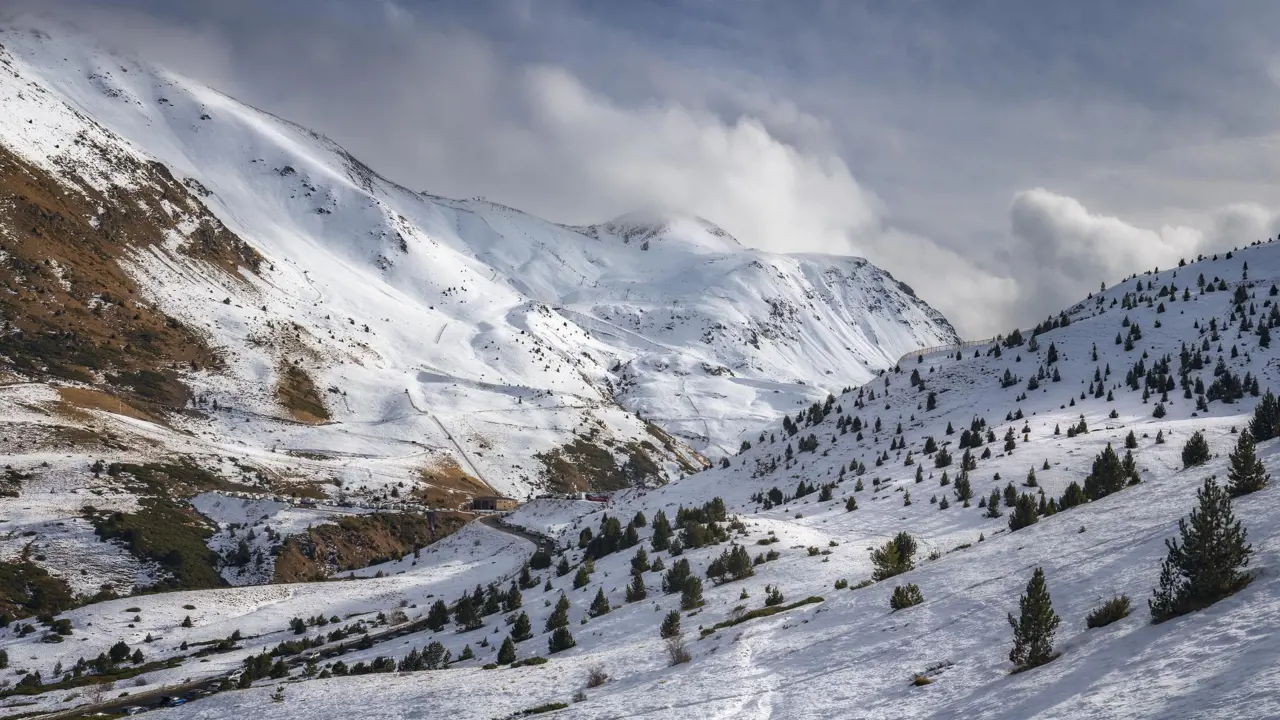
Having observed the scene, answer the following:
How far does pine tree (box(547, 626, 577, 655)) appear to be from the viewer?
32.6m

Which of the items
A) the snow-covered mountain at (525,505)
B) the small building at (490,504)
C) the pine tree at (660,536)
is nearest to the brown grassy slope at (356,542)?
the snow-covered mountain at (525,505)

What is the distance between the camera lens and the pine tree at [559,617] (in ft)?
121

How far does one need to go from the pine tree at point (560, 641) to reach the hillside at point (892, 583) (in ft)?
2.61

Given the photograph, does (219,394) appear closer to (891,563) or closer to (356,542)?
(356,542)

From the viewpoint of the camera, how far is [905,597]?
952 inches

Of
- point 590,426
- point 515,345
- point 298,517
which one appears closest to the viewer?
point 298,517

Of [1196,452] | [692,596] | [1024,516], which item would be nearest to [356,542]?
[692,596]

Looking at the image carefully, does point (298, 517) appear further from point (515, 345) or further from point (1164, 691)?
point (515, 345)

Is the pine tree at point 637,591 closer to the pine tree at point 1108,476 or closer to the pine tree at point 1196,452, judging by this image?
the pine tree at point 1108,476

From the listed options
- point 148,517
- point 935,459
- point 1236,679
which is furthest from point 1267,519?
point 148,517

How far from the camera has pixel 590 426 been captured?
147125 millimetres

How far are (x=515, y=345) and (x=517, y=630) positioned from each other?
154 m

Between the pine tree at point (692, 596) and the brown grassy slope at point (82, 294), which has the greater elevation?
the brown grassy slope at point (82, 294)

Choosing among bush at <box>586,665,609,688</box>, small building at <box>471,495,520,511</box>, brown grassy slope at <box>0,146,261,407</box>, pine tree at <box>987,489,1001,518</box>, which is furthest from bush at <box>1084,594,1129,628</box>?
brown grassy slope at <box>0,146,261,407</box>
